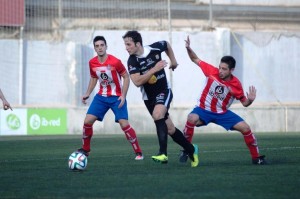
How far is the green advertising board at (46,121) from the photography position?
26.0 m

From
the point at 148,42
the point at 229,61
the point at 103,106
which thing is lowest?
the point at 103,106

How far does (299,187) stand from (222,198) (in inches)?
43.6

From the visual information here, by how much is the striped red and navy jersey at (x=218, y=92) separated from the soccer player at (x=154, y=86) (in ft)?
2.13

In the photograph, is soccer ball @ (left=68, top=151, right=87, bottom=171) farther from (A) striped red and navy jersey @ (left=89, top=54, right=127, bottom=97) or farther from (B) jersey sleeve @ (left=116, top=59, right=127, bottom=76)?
(B) jersey sleeve @ (left=116, top=59, right=127, bottom=76)

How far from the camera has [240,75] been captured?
29.2m

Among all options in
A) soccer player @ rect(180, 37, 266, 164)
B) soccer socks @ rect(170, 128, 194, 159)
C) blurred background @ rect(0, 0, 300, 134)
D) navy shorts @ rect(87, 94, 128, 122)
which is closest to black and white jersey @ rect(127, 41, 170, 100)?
soccer player @ rect(180, 37, 266, 164)

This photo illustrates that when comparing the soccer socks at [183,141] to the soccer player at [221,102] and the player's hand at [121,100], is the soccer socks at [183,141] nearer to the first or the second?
the soccer player at [221,102]

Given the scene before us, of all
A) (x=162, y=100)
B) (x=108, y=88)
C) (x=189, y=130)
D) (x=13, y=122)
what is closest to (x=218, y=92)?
(x=189, y=130)

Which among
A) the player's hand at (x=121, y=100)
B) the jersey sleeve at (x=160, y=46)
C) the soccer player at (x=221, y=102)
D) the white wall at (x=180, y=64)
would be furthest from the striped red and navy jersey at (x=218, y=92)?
the white wall at (x=180, y=64)

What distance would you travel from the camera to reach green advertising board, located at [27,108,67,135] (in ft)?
85.5

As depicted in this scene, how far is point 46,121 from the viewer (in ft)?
86.4

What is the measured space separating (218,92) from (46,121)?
15.1 meters

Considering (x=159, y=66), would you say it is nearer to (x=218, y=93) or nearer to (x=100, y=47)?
(x=218, y=93)

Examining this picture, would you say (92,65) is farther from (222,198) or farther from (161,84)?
(222,198)
